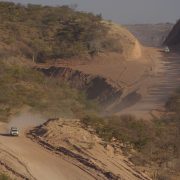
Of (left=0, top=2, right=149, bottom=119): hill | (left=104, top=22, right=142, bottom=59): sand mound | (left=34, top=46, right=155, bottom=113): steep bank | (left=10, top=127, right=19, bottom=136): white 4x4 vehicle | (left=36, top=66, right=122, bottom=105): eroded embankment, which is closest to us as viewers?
(left=10, top=127, right=19, bottom=136): white 4x4 vehicle

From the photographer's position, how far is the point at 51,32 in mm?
66875

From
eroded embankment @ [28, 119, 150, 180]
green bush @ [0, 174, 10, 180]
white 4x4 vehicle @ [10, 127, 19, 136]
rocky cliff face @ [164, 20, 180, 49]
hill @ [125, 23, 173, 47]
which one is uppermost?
green bush @ [0, 174, 10, 180]

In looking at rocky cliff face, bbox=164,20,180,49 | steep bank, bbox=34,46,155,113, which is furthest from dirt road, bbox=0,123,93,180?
rocky cliff face, bbox=164,20,180,49

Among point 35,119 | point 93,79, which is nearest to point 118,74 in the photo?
point 93,79

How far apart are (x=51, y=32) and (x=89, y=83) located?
1348cm

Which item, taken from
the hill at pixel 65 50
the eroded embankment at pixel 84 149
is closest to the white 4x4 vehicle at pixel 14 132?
the eroded embankment at pixel 84 149

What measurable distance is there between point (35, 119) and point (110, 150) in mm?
10410

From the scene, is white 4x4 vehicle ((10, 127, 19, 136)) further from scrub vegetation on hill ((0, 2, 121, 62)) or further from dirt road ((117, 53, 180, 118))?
scrub vegetation on hill ((0, 2, 121, 62))

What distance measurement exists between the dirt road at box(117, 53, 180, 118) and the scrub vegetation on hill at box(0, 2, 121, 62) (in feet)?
19.7

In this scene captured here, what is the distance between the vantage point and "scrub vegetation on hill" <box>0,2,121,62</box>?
2448 inches

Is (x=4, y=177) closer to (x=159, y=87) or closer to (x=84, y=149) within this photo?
(x=84, y=149)

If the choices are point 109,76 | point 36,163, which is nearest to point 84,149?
point 36,163

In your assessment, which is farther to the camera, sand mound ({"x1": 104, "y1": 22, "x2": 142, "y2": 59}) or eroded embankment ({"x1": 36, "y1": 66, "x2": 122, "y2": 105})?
sand mound ({"x1": 104, "y1": 22, "x2": 142, "y2": 59})

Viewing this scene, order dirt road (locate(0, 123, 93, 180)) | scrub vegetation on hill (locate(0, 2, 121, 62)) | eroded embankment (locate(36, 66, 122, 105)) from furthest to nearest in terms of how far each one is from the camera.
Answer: scrub vegetation on hill (locate(0, 2, 121, 62)) < eroded embankment (locate(36, 66, 122, 105)) < dirt road (locate(0, 123, 93, 180))
